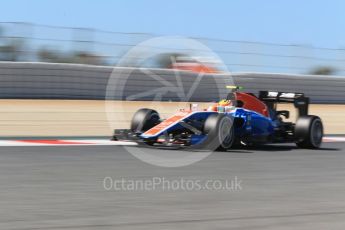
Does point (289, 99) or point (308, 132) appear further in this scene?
point (289, 99)

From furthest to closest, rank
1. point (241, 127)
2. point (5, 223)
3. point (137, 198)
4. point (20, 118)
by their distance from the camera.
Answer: point (20, 118) < point (241, 127) < point (137, 198) < point (5, 223)

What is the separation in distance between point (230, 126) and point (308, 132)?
6.71 ft

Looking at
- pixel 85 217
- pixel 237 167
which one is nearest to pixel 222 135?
pixel 237 167

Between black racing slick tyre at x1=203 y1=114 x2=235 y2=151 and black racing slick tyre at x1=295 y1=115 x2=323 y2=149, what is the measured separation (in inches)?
70.0

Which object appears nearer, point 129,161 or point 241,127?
point 129,161

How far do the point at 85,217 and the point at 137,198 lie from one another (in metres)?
1.10

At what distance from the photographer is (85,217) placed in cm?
538

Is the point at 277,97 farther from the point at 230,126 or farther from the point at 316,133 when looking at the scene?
the point at 230,126

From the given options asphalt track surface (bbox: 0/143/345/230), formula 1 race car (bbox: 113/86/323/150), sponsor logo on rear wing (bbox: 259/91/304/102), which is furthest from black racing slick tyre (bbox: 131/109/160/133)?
sponsor logo on rear wing (bbox: 259/91/304/102)

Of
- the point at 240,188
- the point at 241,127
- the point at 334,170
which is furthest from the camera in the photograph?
the point at 241,127

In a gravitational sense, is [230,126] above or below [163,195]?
above

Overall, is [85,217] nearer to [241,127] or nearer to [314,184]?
[314,184]

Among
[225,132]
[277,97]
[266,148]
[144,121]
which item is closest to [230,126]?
[225,132]

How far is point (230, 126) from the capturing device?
10969 mm
